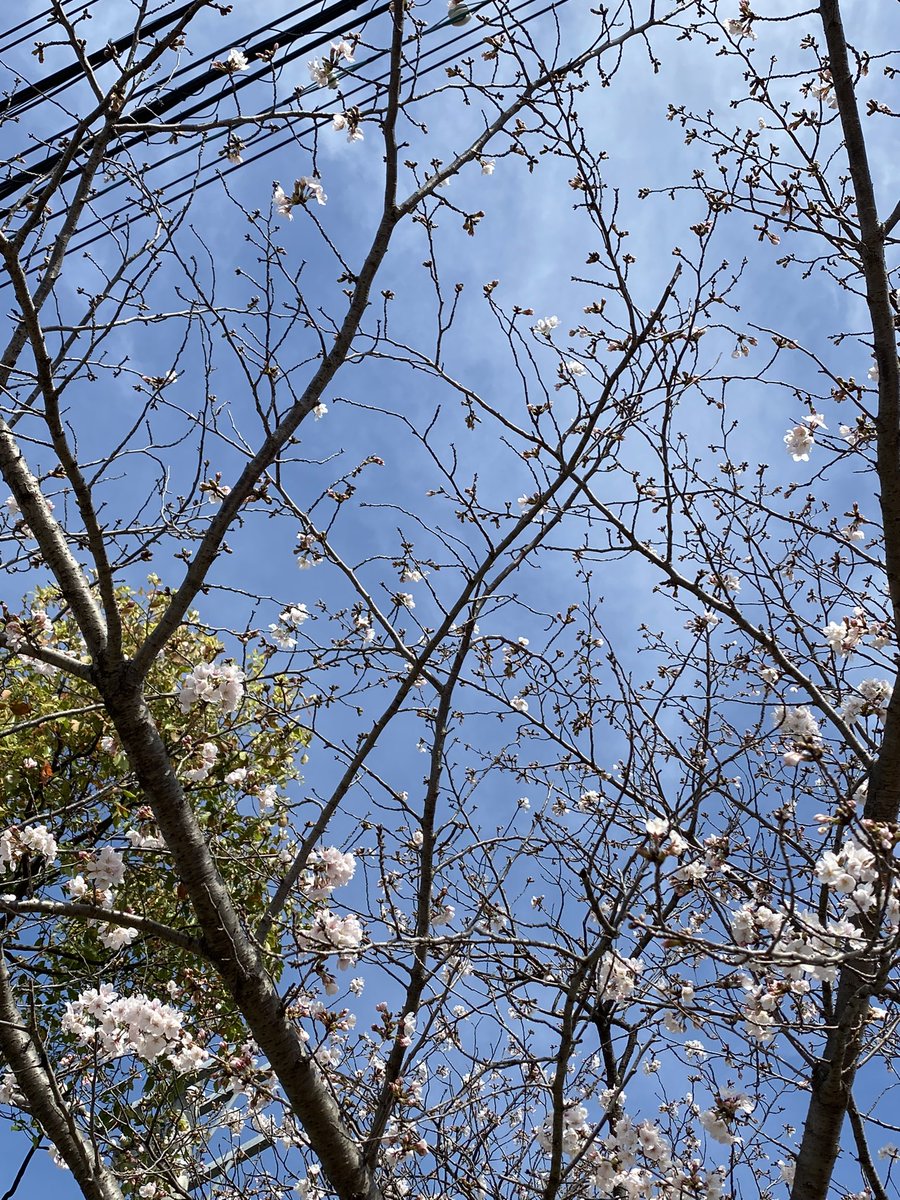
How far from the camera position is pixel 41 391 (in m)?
2.69

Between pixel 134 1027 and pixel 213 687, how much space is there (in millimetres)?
1062

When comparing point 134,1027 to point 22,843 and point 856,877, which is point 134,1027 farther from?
point 856,877

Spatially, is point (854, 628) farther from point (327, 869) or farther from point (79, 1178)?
point (79, 1178)

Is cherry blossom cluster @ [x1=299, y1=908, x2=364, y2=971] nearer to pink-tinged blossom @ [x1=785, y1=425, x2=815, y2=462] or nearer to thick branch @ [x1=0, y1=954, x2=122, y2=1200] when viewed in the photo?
thick branch @ [x1=0, y1=954, x2=122, y2=1200]

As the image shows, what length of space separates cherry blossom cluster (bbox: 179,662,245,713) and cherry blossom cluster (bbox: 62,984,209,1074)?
0.94 meters

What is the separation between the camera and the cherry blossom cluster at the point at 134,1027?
9.88ft

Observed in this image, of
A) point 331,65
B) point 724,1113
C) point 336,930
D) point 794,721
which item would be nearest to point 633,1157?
point 724,1113

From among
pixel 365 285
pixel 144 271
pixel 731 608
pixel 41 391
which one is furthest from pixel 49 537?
pixel 731 608

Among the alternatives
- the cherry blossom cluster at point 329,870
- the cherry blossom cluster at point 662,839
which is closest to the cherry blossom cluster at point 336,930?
the cherry blossom cluster at point 329,870

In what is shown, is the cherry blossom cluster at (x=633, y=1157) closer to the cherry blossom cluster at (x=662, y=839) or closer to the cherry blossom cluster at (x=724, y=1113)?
the cherry blossom cluster at (x=724, y=1113)

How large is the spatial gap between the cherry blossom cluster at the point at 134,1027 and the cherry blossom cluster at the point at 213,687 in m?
0.94

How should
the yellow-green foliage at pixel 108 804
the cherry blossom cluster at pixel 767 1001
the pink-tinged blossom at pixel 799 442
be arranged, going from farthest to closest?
the yellow-green foliage at pixel 108 804 < the pink-tinged blossom at pixel 799 442 < the cherry blossom cluster at pixel 767 1001

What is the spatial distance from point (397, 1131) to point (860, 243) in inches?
126

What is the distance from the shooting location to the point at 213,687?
3035 mm
